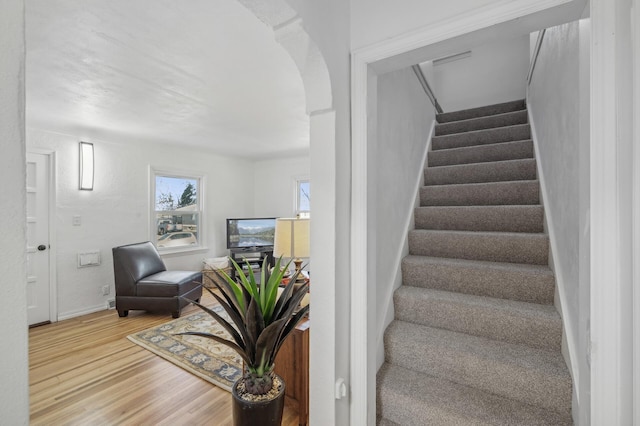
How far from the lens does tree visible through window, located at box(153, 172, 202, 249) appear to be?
460 cm

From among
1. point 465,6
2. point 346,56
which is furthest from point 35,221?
point 465,6

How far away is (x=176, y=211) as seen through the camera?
4816 millimetres

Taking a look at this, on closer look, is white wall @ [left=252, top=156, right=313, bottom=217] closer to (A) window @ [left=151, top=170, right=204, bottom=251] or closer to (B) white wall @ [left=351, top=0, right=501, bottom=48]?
(A) window @ [left=151, top=170, right=204, bottom=251]

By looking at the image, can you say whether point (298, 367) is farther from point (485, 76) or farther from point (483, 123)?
point (485, 76)

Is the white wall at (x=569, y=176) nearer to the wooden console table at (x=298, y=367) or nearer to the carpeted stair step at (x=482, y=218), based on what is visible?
the carpeted stair step at (x=482, y=218)

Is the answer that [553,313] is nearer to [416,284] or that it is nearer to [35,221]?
[416,284]

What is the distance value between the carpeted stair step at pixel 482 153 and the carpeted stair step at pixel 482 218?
76cm

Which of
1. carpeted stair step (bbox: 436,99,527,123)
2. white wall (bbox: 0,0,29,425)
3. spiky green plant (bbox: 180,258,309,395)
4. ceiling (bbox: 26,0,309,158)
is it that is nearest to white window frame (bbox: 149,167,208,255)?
ceiling (bbox: 26,0,309,158)

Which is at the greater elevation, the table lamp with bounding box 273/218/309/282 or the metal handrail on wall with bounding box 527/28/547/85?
the metal handrail on wall with bounding box 527/28/547/85

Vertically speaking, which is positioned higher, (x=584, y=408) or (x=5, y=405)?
(x=5, y=405)

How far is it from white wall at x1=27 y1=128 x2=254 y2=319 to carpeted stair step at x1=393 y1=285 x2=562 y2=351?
13.2 feet

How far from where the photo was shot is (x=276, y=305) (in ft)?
4.39

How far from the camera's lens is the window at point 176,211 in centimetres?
458

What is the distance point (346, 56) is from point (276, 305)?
1.22 meters
